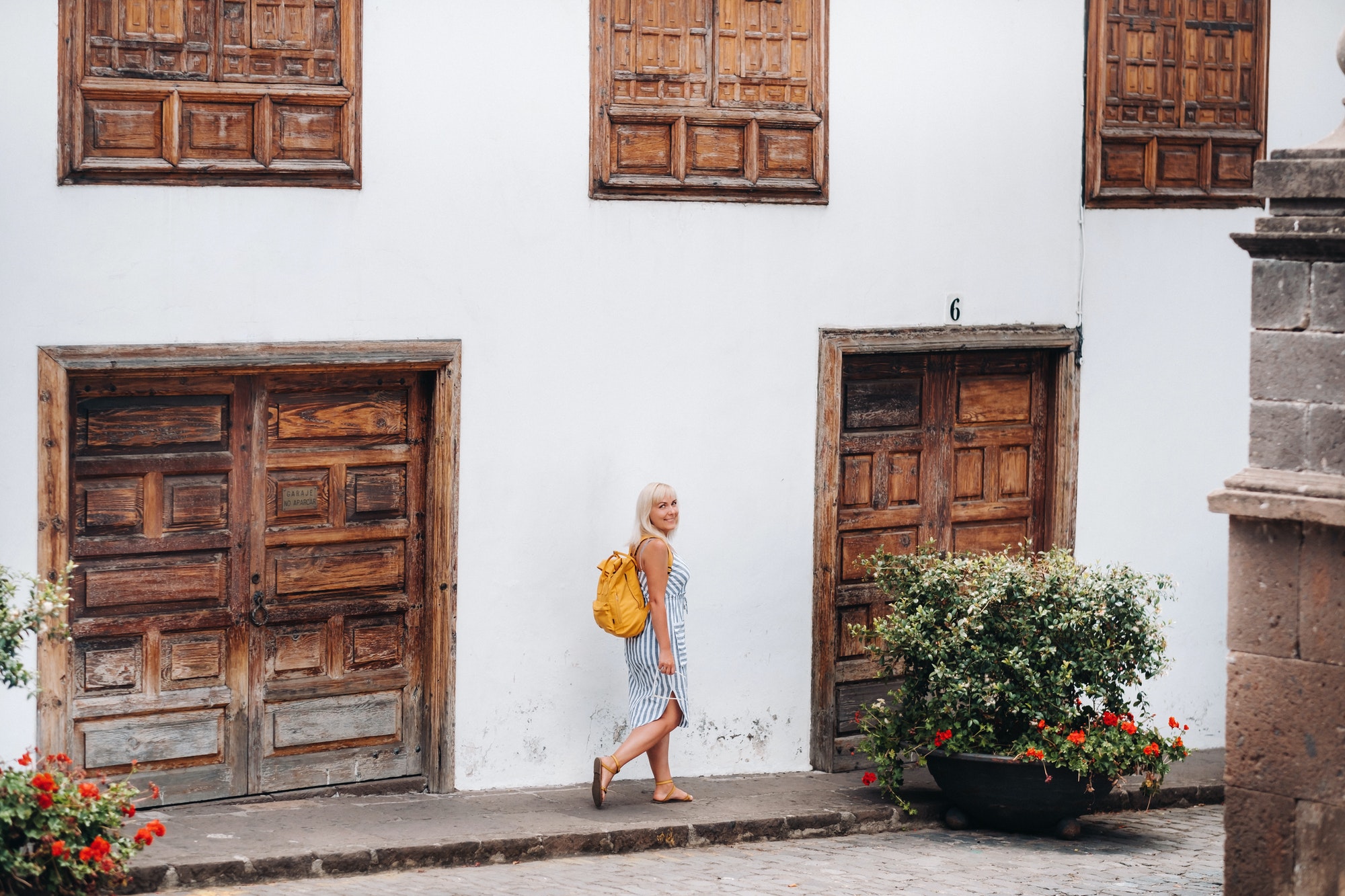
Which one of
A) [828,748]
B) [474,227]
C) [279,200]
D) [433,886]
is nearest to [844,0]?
[474,227]

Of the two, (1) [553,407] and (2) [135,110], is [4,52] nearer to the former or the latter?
(2) [135,110]

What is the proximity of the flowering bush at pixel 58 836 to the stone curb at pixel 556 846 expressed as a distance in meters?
1.20

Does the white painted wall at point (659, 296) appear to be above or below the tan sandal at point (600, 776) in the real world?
above

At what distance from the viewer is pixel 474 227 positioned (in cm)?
861

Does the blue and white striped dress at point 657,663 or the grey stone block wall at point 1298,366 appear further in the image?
the blue and white striped dress at point 657,663

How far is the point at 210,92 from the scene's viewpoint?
8047mm

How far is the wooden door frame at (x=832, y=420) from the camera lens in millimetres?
9492

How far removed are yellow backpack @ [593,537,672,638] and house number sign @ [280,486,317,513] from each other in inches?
57.4

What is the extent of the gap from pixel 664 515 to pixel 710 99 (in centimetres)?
226

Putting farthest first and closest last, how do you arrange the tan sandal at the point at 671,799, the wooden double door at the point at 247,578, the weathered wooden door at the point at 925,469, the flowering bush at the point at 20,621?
the weathered wooden door at the point at 925,469, the tan sandal at the point at 671,799, the wooden double door at the point at 247,578, the flowering bush at the point at 20,621

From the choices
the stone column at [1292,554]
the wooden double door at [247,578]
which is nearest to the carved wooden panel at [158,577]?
the wooden double door at [247,578]

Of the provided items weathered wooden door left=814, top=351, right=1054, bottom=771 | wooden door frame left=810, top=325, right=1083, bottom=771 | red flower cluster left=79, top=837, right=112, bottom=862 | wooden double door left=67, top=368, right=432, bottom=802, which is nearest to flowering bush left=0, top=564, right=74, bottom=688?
red flower cluster left=79, top=837, right=112, bottom=862

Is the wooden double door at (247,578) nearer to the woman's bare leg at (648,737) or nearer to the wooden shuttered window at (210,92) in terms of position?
the wooden shuttered window at (210,92)

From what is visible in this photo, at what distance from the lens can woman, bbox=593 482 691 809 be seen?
27.8 feet
